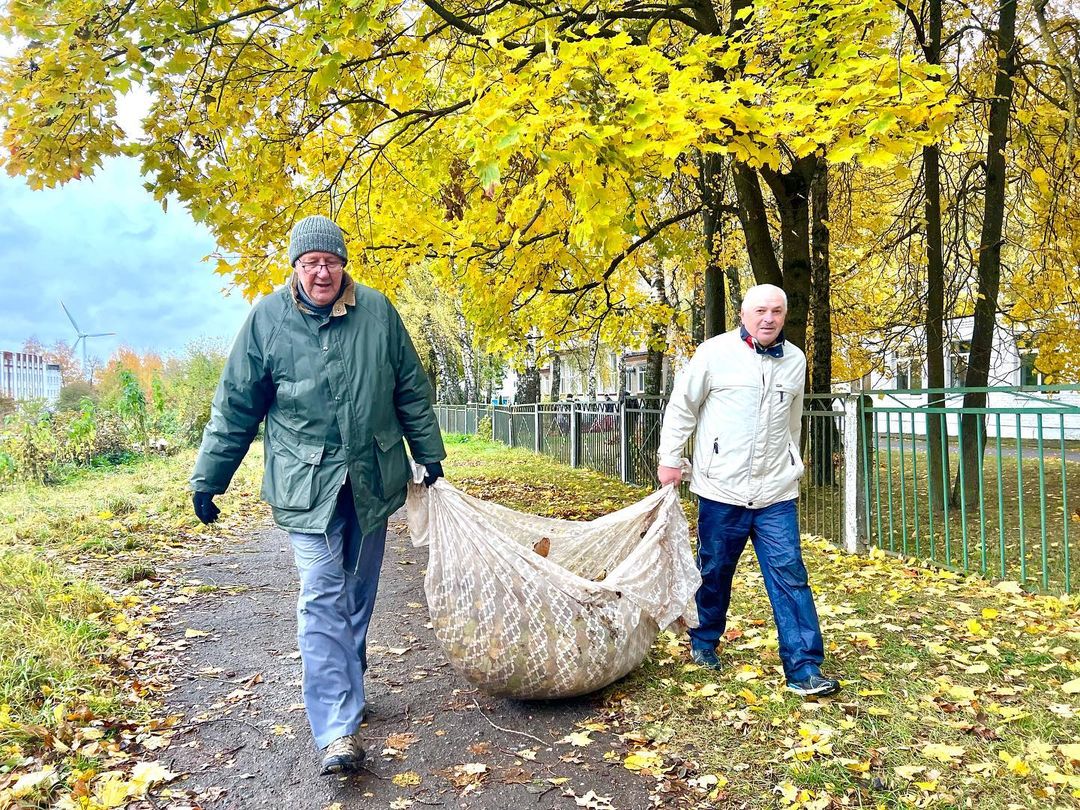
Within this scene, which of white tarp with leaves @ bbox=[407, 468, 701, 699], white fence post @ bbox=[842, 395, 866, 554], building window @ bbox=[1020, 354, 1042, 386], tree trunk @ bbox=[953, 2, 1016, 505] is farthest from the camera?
building window @ bbox=[1020, 354, 1042, 386]

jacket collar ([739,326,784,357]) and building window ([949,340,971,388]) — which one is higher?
building window ([949,340,971,388])

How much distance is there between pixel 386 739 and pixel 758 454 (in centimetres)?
194

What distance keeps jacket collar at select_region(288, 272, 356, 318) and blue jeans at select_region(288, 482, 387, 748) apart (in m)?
0.68

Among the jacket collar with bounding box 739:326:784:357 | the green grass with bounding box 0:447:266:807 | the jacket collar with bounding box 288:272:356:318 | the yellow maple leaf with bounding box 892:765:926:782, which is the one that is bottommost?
the yellow maple leaf with bounding box 892:765:926:782

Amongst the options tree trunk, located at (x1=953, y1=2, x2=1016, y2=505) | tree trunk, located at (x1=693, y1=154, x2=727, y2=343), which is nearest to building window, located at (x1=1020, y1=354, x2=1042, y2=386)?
tree trunk, located at (x1=953, y1=2, x2=1016, y2=505)

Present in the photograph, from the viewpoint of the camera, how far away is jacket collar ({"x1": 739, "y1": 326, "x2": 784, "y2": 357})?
329cm

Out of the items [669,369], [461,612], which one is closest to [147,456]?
[461,612]

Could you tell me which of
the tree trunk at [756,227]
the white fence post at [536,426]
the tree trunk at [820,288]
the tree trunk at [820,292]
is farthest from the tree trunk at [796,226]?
the white fence post at [536,426]

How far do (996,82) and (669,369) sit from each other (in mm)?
17947

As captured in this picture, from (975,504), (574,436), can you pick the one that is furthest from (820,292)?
(574,436)

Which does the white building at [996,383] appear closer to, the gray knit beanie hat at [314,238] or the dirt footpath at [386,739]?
the dirt footpath at [386,739]

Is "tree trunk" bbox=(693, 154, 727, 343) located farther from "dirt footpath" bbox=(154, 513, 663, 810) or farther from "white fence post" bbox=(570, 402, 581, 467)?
"dirt footpath" bbox=(154, 513, 663, 810)

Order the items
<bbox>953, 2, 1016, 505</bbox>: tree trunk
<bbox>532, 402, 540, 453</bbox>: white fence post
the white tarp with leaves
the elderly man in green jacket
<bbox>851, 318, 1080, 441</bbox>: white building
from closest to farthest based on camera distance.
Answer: the elderly man in green jacket
the white tarp with leaves
<bbox>851, 318, 1080, 441</bbox>: white building
<bbox>953, 2, 1016, 505</bbox>: tree trunk
<bbox>532, 402, 540, 453</bbox>: white fence post

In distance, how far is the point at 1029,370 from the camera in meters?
11.9
